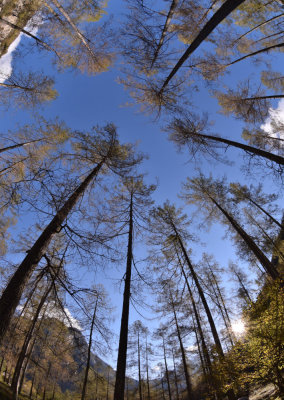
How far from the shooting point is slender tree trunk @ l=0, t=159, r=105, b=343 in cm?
328

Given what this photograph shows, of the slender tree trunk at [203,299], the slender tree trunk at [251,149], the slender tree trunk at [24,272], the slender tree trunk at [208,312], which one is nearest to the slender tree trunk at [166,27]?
the slender tree trunk at [251,149]

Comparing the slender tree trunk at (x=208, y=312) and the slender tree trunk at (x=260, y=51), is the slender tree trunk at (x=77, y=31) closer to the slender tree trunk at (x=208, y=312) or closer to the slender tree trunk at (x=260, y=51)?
the slender tree trunk at (x=260, y=51)

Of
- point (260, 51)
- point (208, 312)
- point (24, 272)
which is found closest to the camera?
point (24, 272)

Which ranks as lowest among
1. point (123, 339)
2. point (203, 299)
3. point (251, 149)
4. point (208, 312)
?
point (123, 339)

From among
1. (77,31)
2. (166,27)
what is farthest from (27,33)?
(166,27)

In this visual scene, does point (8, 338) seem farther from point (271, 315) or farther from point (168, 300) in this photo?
point (168, 300)

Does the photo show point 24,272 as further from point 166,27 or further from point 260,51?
point 260,51

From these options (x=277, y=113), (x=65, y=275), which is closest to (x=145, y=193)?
(x=65, y=275)

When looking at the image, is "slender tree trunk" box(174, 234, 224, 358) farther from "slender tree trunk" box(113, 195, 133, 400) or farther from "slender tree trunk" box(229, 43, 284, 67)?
"slender tree trunk" box(229, 43, 284, 67)

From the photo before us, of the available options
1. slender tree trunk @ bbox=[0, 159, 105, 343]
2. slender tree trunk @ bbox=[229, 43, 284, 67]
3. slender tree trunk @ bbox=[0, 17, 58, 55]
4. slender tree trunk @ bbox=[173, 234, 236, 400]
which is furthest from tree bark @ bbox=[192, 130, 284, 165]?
slender tree trunk @ bbox=[0, 17, 58, 55]

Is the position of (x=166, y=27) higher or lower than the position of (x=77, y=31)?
lower

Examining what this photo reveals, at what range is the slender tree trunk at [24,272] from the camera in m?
3.28

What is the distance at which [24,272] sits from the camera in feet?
12.5

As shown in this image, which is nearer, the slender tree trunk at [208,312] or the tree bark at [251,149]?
the tree bark at [251,149]
